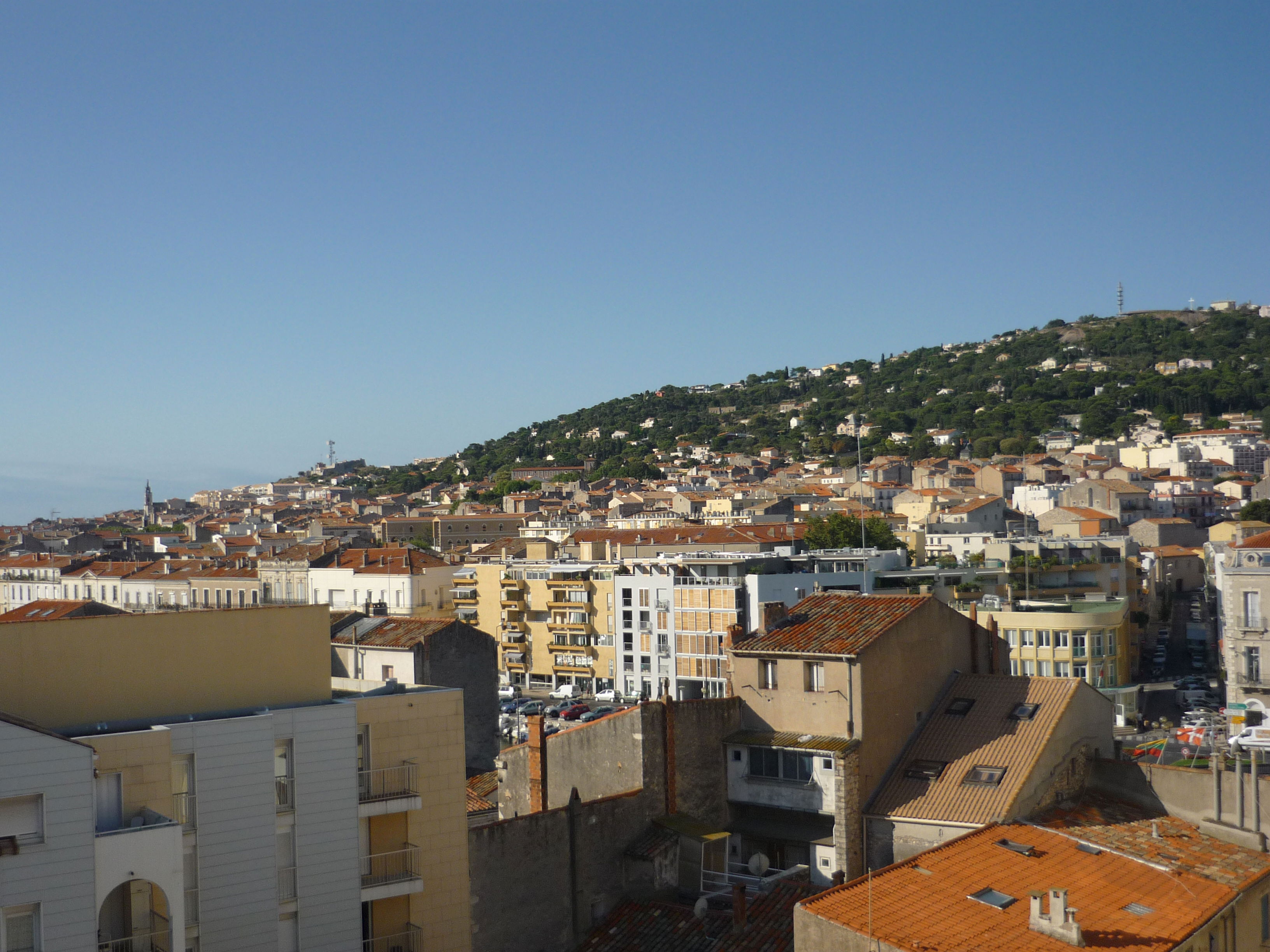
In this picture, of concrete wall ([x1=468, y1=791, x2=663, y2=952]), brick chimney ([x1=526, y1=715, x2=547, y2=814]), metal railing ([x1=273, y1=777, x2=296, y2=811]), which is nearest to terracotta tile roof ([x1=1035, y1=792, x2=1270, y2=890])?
concrete wall ([x1=468, y1=791, x2=663, y2=952])

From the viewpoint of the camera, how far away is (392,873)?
19.0 metres

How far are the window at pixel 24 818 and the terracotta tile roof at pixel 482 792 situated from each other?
12355mm

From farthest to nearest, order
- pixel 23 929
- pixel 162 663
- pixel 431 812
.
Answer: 1. pixel 431 812
2. pixel 162 663
3. pixel 23 929

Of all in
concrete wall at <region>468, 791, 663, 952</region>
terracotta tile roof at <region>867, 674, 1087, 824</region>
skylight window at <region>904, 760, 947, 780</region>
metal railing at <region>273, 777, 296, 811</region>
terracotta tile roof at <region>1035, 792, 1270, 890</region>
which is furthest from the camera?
skylight window at <region>904, 760, 947, 780</region>

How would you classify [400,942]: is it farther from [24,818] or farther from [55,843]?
[24,818]

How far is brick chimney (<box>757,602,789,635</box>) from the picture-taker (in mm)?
28359

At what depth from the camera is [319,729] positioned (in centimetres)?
1789

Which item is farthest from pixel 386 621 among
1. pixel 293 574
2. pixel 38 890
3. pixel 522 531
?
pixel 522 531

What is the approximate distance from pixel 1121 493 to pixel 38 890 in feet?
380

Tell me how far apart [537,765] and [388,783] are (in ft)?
24.8

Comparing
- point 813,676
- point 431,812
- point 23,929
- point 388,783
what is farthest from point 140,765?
point 813,676

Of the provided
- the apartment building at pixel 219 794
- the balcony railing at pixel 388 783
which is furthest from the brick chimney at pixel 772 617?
the balcony railing at pixel 388 783

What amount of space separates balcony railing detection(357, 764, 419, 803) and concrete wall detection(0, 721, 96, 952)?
4.47 m

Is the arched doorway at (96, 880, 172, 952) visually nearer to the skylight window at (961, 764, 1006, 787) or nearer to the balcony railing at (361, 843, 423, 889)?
the balcony railing at (361, 843, 423, 889)
